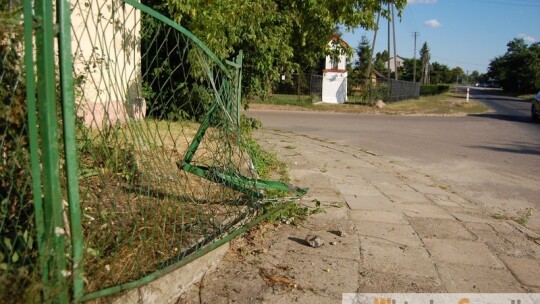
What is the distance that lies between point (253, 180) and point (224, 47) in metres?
4.09

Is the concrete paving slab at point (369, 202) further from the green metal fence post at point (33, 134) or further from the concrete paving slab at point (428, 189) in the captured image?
the green metal fence post at point (33, 134)

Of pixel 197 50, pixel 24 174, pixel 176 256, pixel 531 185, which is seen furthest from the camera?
pixel 531 185

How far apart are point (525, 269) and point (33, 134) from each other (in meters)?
3.63

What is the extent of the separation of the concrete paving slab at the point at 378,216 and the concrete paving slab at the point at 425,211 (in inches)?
6.9

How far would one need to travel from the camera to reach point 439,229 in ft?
15.2

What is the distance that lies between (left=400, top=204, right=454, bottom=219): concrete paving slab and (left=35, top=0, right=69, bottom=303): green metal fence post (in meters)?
3.75

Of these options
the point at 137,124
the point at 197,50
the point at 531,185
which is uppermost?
the point at 197,50

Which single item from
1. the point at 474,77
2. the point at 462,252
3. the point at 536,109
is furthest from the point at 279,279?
the point at 474,77

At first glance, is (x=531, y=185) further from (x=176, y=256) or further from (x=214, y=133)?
(x=176, y=256)

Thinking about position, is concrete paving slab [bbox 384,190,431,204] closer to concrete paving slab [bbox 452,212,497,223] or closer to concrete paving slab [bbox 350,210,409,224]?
concrete paving slab [bbox 452,212,497,223]

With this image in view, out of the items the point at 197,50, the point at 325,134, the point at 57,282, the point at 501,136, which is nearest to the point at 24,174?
the point at 57,282

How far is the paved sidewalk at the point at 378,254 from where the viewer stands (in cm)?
327

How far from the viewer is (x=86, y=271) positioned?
247cm

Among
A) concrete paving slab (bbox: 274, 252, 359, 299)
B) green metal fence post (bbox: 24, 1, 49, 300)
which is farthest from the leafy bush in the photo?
green metal fence post (bbox: 24, 1, 49, 300)
